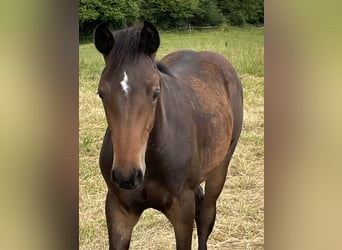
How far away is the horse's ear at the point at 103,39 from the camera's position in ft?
4.22

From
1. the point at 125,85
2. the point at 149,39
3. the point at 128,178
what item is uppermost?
the point at 149,39

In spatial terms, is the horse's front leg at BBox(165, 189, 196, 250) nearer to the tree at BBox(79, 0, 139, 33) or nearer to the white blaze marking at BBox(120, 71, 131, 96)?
the white blaze marking at BBox(120, 71, 131, 96)

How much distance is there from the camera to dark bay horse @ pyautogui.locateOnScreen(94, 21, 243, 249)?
1.24m

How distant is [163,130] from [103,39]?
347 millimetres

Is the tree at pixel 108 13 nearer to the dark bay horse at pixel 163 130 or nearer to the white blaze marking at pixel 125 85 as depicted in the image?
the dark bay horse at pixel 163 130

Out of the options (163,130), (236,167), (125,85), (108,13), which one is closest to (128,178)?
(125,85)

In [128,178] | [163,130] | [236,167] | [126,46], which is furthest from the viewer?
[236,167]

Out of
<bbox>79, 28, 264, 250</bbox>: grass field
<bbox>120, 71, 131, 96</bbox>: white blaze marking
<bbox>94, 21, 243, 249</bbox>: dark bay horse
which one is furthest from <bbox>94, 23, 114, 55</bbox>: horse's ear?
<bbox>79, 28, 264, 250</bbox>: grass field

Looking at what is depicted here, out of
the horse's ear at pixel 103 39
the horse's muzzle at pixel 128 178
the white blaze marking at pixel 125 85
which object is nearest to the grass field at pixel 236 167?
the horse's ear at pixel 103 39

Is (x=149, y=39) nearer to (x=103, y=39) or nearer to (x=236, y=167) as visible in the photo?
(x=103, y=39)

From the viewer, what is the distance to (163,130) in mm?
1500
